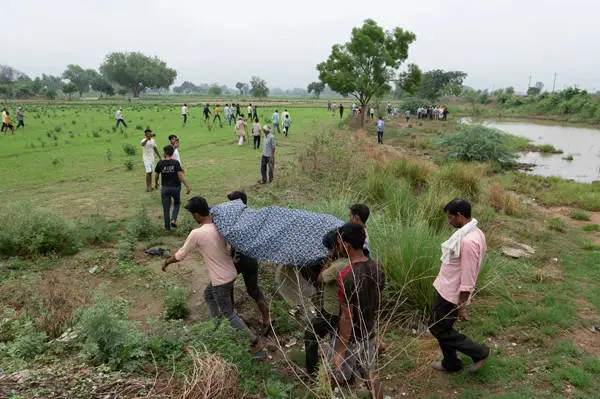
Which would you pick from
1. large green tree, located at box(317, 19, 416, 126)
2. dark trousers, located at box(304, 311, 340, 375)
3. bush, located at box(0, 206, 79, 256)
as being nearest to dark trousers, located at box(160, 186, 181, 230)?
bush, located at box(0, 206, 79, 256)

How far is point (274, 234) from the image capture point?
13.1ft

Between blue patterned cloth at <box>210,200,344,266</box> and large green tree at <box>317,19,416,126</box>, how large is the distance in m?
24.3

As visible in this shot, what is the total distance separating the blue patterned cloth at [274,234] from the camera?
3.92 meters

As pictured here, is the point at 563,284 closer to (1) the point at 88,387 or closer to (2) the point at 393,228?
(2) the point at 393,228

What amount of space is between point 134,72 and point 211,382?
101017mm

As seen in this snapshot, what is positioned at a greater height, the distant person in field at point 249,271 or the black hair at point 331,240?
the black hair at point 331,240

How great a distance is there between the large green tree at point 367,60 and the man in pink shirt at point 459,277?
971 inches

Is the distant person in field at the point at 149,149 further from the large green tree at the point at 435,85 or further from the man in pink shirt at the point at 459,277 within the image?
the large green tree at the point at 435,85

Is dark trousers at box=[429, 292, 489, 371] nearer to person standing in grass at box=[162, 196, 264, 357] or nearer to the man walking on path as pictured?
person standing in grass at box=[162, 196, 264, 357]

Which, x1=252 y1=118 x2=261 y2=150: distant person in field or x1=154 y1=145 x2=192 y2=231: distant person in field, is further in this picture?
x1=252 y1=118 x2=261 y2=150: distant person in field

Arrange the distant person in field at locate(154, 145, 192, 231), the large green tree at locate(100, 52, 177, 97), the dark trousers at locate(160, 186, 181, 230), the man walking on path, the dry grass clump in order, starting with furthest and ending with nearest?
the large green tree at locate(100, 52, 177, 97) < the man walking on path < the dark trousers at locate(160, 186, 181, 230) < the distant person in field at locate(154, 145, 192, 231) < the dry grass clump

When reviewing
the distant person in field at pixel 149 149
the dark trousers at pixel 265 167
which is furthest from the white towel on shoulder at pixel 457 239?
the dark trousers at pixel 265 167

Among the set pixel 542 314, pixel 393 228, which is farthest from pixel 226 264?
pixel 542 314

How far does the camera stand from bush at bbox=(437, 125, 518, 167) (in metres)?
18.0
